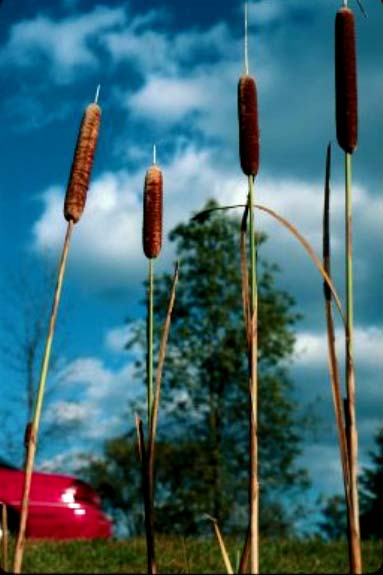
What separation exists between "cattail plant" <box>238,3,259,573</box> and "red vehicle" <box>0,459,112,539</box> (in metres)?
8.67

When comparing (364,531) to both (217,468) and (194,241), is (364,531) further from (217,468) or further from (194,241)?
(194,241)

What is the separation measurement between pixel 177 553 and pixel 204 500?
10.4m

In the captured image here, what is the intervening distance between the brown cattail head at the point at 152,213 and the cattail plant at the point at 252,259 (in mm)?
115

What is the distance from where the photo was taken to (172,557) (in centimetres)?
867

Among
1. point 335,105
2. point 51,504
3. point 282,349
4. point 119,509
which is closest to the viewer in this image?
point 335,105

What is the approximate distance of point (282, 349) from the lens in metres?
20.5

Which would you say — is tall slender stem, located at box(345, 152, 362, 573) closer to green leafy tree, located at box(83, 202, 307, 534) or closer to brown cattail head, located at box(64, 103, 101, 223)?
brown cattail head, located at box(64, 103, 101, 223)

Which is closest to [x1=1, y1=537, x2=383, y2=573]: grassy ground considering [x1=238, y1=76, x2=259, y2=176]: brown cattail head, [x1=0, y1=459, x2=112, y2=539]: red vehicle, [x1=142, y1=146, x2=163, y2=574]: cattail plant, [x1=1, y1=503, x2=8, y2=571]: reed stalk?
[x1=0, y1=459, x2=112, y2=539]: red vehicle

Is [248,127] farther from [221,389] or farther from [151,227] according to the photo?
[221,389]

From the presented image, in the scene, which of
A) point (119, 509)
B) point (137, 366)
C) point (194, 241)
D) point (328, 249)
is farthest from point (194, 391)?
point (328, 249)

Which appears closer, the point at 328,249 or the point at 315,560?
the point at 328,249

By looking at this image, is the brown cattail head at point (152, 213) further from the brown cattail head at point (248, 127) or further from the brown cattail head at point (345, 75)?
the brown cattail head at point (345, 75)

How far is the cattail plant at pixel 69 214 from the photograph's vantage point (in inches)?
33.3

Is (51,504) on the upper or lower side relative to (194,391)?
lower
